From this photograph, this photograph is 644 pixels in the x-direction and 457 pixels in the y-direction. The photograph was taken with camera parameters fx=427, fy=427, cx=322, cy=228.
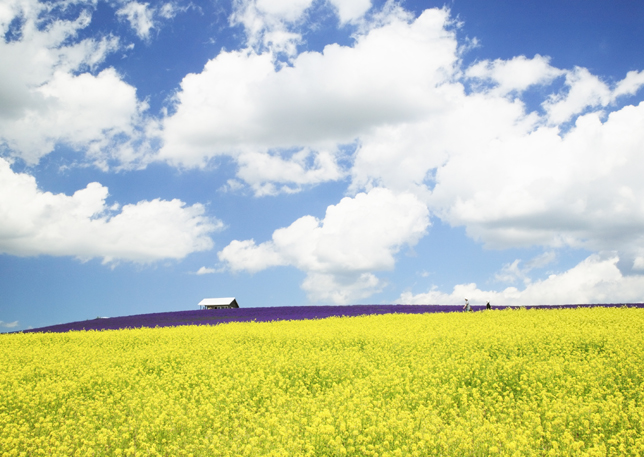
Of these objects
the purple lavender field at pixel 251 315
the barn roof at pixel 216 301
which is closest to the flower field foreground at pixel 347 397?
the purple lavender field at pixel 251 315

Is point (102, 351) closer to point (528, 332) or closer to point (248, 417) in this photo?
point (248, 417)

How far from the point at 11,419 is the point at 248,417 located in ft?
19.4

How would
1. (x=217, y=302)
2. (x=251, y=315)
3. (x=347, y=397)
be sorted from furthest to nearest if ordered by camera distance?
(x=217, y=302) < (x=251, y=315) < (x=347, y=397)

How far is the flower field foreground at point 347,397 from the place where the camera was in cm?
715

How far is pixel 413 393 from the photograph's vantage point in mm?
9688

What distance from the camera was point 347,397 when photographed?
30.5 ft

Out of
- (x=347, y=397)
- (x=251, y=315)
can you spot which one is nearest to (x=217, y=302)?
(x=251, y=315)

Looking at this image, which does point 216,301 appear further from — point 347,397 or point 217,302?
point 347,397

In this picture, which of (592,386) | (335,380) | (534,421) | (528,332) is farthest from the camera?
(528,332)

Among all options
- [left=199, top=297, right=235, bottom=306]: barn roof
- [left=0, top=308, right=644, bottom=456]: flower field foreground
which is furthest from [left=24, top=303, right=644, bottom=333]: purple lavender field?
[left=199, top=297, right=235, bottom=306]: barn roof

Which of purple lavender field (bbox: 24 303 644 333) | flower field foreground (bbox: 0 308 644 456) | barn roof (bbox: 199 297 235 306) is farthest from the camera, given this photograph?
barn roof (bbox: 199 297 235 306)

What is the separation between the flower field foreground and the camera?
Answer: 7.15 meters

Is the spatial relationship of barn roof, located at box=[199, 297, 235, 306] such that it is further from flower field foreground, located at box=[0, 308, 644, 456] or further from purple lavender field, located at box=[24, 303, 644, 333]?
flower field foreground, located at box=[0, 308, 644, 456]

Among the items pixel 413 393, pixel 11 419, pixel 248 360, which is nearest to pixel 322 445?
pixel 413 393
